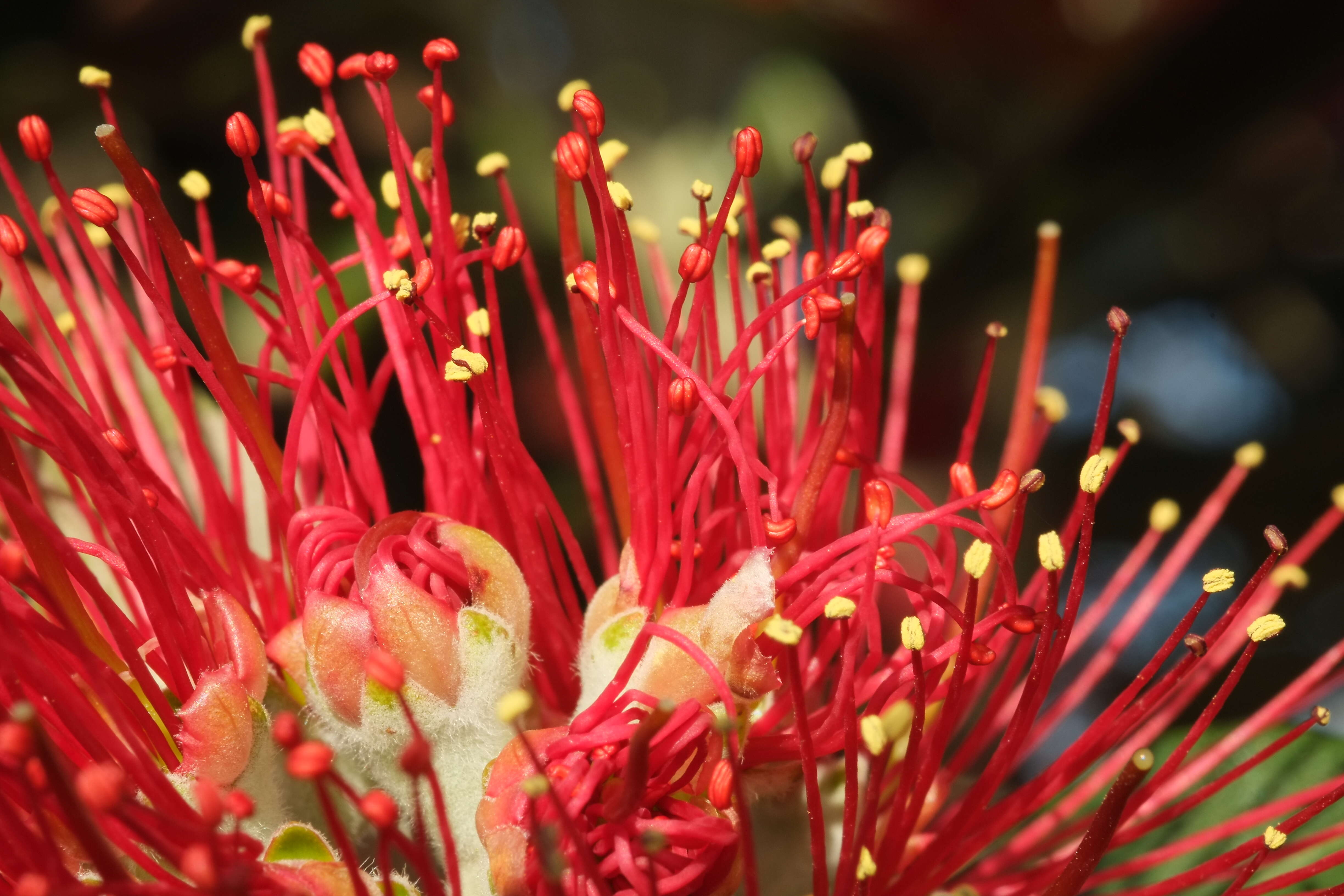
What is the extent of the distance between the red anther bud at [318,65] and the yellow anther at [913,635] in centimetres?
62

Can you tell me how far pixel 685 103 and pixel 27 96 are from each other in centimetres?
93

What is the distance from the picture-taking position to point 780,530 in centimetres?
77

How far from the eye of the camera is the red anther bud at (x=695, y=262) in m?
0.79

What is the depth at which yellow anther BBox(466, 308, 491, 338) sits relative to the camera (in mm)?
817

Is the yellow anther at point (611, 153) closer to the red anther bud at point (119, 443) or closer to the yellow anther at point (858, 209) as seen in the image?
the yellow anther at point (858, 209)

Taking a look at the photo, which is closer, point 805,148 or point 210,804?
point 210,804

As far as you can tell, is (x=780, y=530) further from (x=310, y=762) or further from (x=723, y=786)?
(x=310, y=762)

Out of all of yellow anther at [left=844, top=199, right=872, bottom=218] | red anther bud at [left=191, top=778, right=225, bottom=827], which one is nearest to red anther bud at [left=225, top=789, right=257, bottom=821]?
red anther bud at [left=191, top=778, right=225, bottom=827]

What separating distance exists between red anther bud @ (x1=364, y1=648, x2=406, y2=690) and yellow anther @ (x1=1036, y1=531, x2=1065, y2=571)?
41cm

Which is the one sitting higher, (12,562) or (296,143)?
(296,143)

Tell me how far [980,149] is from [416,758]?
1403 millimetres

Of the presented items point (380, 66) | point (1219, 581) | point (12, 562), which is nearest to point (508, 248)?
point (380, 66)

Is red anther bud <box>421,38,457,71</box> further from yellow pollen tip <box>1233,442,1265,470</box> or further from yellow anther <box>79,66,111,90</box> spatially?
yellow pollen tip <box>1233,442,1265,470</box>

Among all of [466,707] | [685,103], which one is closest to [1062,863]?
[466,707]
